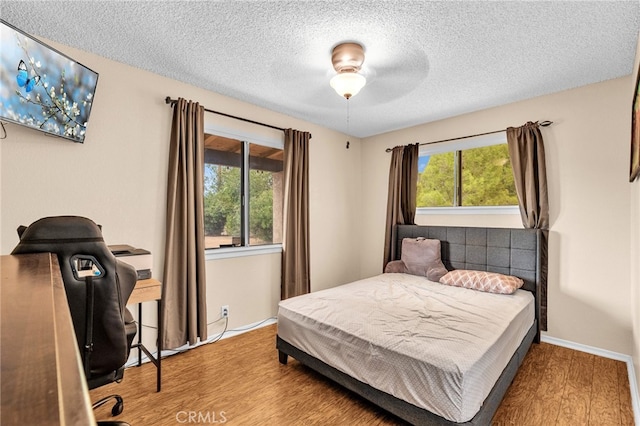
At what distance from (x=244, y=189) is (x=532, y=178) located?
3092mm

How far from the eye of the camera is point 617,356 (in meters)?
2.72

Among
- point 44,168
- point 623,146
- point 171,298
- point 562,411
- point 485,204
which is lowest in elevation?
point 562,411

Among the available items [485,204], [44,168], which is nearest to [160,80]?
[44,168]

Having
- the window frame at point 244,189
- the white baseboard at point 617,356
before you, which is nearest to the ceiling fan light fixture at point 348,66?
the window frame at point 244,189

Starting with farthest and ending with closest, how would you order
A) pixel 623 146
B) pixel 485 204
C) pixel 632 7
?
pixel 485 204
pixel 623 146
pixel 632 7

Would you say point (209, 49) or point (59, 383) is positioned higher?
point (209, 49)

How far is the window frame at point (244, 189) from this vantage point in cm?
320

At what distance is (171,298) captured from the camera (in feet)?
9.11

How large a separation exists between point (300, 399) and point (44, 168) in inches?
99.1

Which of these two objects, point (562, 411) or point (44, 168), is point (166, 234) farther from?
point (562, 411)

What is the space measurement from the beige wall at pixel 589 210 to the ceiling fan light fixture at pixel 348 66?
7.00ft

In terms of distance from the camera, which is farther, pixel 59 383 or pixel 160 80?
pixel 160 80

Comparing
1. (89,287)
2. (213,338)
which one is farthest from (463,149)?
(89,287)

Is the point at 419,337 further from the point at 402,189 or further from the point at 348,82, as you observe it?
the point at 402,189
